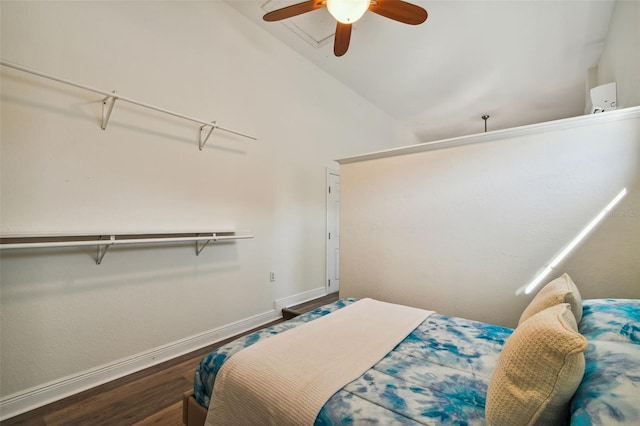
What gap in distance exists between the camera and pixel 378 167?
8.46 feet

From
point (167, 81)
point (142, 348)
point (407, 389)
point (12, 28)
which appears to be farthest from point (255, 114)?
point (407, 389)

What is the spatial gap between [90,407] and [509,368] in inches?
92.5

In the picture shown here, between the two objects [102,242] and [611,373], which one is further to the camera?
[102,242]

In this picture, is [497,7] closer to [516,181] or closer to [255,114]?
[516,181]

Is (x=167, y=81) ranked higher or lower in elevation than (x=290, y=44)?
lower

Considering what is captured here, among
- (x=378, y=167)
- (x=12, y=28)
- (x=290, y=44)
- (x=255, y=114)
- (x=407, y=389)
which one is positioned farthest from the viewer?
(x=290, y=44)

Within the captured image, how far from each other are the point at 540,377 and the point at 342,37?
2568 millimetres

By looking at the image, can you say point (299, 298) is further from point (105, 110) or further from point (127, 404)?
point (105, 110)

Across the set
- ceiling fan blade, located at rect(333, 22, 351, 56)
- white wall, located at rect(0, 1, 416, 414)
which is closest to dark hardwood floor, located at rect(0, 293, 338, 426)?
white wall, located at rect(0, 1, 416, 414)

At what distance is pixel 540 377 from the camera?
2.28 feet

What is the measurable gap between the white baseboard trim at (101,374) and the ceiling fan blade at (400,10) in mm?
3118

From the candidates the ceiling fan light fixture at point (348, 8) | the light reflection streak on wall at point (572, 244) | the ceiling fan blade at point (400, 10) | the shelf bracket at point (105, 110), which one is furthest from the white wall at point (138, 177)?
the light reflection streak on wall at point (572, 244)

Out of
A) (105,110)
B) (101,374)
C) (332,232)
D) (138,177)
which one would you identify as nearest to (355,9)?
(105,110)

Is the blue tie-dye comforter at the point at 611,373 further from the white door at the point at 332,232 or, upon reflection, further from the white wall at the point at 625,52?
the white door at the point at 332,232
